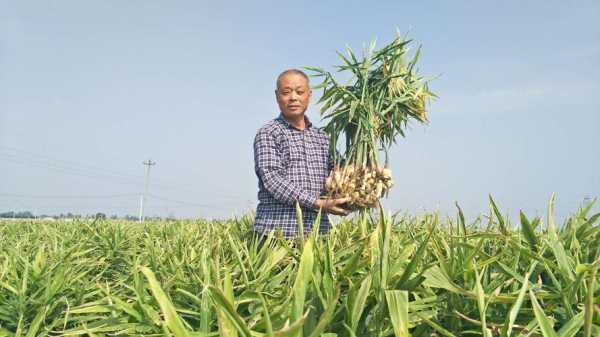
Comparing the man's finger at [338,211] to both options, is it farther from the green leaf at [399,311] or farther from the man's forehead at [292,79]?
the green leaf at [399,311]

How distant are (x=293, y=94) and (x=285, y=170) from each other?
0.46 meters

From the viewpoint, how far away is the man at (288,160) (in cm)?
260

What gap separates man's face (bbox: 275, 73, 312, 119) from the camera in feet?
8.75

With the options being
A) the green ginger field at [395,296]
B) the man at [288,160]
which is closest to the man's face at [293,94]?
the man at [288,160]

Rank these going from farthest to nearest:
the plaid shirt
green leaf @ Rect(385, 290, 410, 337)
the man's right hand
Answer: the plaid shirt < the man's right hand < green leaf @ Rect(385, 290, 410, 337)

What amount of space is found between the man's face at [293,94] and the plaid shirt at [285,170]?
0.10 m

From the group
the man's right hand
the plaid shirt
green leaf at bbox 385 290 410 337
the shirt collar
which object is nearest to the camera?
green leaf at bbox 385 290 410 337

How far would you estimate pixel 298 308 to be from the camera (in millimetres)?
868

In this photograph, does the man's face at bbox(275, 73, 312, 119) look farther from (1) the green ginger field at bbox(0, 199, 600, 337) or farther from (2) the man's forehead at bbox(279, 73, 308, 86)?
(1) the green ginger field at bbox(0, 199, 600, 337)

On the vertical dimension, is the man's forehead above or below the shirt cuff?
above

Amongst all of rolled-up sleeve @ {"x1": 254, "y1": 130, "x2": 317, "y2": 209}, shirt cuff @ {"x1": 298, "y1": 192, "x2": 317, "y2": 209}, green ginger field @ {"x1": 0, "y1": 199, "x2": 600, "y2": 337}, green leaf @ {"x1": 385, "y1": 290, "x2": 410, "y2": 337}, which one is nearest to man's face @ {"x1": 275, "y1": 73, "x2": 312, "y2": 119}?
rolled-up sleeve @ {"x1": 254, "y1": 130, "x2": 317, "y2": 209}

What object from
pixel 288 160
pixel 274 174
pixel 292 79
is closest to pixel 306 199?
pixel 274 174

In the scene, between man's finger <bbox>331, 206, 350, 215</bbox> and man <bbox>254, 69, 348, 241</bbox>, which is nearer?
man's finger <bbox>331, 206, 350, 215</bbox>

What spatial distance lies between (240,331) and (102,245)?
279 centimetres
